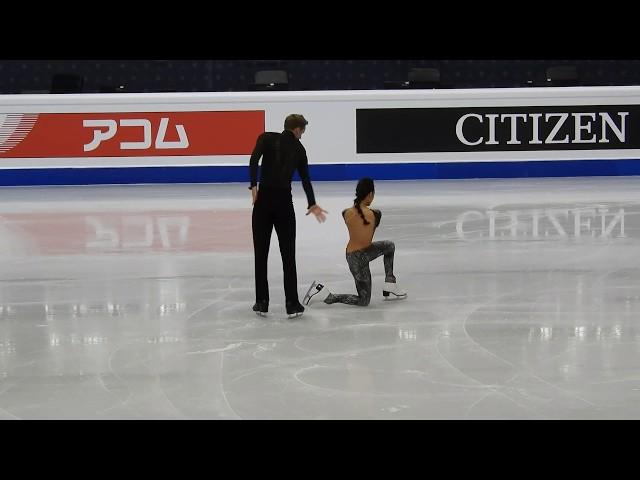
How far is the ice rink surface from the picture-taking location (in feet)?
18.2

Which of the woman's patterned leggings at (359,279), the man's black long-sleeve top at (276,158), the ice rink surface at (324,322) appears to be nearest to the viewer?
the ice rink surface at (324,322)

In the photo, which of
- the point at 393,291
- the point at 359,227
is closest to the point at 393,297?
the point at 393,291

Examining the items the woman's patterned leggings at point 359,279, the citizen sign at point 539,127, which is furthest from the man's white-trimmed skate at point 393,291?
the citizen sign at point 539,127

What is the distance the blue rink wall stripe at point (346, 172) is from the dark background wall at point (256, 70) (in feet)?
12.5

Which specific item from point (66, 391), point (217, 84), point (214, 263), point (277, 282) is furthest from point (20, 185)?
point (66, 391)

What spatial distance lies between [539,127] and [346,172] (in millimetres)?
3599

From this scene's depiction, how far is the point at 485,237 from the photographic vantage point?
1145cm

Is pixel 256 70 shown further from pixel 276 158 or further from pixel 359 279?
pixel 276 158

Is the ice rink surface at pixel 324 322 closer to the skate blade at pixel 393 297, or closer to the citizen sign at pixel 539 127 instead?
the skate blade at pixel 393 297

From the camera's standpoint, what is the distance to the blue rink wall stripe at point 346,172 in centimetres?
1775

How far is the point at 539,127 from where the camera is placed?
18266 mm

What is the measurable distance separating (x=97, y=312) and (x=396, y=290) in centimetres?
240

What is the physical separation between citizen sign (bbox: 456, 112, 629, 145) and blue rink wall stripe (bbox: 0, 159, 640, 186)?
406mm
